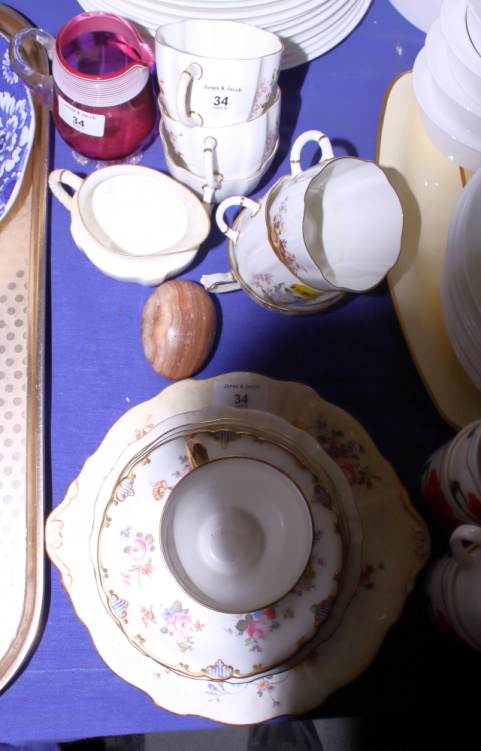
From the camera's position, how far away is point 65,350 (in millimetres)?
544

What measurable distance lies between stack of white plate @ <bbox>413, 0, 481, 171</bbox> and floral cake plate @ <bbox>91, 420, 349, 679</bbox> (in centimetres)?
41

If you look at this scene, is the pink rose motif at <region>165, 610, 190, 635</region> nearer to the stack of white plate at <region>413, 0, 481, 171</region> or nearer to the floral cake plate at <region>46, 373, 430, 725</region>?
the floral cake plate at <region>46, 373, 430, 725</region>

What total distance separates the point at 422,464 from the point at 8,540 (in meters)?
0.46

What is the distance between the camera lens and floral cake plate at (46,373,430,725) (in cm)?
44

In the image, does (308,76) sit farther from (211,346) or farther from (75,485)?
(75,485)

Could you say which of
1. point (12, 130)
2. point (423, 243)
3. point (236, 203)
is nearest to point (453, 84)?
point (423, 243)

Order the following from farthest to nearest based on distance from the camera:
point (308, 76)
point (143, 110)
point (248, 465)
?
point (308, 76) → point (143, 110) → point (248, 465)

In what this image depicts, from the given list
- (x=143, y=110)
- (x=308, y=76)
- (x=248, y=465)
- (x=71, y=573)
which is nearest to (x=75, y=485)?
(x=71, y=573)

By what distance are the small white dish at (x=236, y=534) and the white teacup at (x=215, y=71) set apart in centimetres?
33

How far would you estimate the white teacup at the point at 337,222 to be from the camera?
1.36 feet

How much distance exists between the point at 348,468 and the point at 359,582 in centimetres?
11

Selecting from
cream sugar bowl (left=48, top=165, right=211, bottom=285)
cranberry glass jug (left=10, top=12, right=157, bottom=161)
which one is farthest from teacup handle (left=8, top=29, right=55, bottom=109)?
cream sugar bowl (left=48, top=165, right=211, bottom=285)

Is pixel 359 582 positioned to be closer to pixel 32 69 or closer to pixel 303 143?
pixel 303 143

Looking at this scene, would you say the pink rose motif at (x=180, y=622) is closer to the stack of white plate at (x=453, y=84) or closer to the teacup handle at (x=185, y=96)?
the teacup handle at (x=185, y=96)
